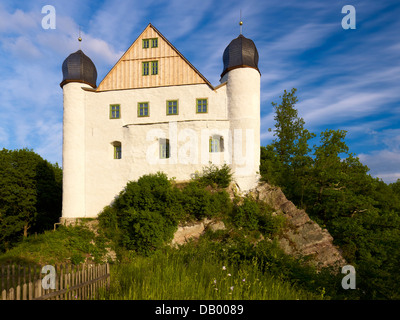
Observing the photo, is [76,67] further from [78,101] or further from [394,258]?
[394,258]

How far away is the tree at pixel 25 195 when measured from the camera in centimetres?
2273

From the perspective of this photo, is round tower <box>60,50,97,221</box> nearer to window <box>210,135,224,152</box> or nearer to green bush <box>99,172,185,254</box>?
green bush <box>99,172,185,254</box>

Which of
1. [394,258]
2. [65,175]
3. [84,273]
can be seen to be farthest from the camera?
[65,175]

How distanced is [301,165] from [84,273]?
1540 centimetres

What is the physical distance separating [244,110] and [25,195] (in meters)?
21.5

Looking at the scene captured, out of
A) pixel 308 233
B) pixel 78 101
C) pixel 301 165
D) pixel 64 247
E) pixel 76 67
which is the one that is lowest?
pixel 64 247

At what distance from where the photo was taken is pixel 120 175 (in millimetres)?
17578

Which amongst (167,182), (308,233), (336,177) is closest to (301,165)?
(336,177)

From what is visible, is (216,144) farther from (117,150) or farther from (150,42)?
(150,42)

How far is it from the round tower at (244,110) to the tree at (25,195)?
19.8 meters

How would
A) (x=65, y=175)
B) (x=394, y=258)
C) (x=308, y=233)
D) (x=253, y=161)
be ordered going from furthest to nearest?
(x=65, y=175)
(x=253, y=161)
(x=308, y=233)
(x=394, y=258)

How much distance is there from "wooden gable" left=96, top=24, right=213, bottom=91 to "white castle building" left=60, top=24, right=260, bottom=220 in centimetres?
7

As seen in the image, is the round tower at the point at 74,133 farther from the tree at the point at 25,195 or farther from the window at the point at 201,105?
the tree at the point at 25,195

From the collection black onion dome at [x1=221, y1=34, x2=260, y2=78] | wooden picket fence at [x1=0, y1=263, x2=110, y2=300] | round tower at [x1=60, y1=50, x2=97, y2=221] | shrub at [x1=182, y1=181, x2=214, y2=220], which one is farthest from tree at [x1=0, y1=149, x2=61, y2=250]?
wooden picket fence at [x1=0, y1=263, x2=110, y2=300]
